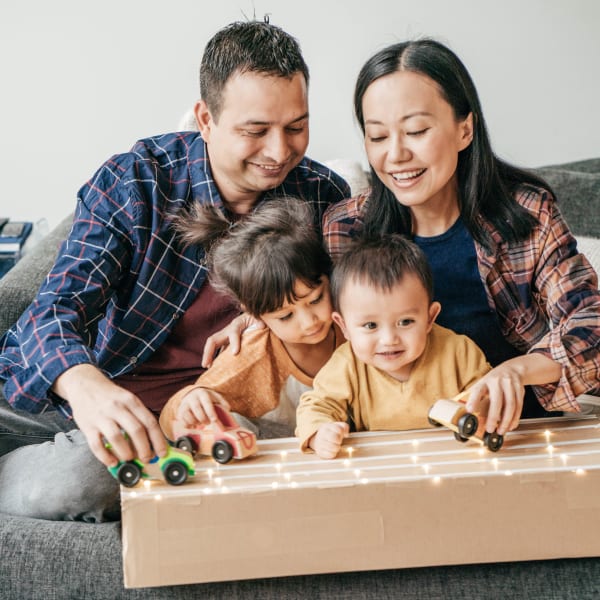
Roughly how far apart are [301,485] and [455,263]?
57cm

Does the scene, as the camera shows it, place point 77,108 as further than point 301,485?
Yes

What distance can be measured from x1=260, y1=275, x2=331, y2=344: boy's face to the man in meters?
0.22

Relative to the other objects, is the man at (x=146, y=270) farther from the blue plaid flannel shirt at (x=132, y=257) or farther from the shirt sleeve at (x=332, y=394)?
the shirt sleeve at (x=332, y=394)

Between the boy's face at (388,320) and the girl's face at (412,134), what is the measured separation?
19 cm

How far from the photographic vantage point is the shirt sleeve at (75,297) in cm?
124

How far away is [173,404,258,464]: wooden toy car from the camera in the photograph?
112 centimetres

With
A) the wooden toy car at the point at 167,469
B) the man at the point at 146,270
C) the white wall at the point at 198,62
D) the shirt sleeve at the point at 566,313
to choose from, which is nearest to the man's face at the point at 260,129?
the man at the point at 146,270

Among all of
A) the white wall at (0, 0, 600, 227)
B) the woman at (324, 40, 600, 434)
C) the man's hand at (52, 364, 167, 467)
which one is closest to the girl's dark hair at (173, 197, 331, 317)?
the woman at (324, 40, 600, 434)

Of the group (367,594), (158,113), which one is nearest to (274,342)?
(367,594)

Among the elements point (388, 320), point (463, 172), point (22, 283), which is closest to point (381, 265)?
point (388, 320)

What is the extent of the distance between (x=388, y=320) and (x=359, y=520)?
0.33 meters

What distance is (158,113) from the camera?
2.43 metres

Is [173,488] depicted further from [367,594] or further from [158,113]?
[158,113]

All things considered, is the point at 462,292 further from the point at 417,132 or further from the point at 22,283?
the point at 22,283
